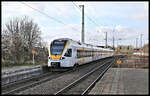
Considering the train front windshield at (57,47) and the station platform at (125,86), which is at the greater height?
the train front windshield at (57,47)

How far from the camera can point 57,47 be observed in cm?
1791

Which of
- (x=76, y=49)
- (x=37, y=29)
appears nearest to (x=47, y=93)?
(x=76, y=49)

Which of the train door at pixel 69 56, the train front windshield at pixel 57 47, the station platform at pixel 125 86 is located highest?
the train front windshield at pixel 57 47

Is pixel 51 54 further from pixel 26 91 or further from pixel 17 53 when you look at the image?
pixel 17 53

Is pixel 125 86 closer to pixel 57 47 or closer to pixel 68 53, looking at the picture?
pixel 68 53

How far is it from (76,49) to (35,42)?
18153mm

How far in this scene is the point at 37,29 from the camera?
40188mm

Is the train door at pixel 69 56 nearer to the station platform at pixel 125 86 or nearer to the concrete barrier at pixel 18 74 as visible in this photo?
the concrete barrier at pixel 18 74

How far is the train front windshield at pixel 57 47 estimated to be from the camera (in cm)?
1773

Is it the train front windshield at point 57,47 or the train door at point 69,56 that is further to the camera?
the train door at point 69,56

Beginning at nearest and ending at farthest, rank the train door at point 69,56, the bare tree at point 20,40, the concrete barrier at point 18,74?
the concrete barrier at point 18,74 → the train door at point 69,56 → the bare tree at point 20,40

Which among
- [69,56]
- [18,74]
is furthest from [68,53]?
[18,74]

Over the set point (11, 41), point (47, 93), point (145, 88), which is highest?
point (11, 41)

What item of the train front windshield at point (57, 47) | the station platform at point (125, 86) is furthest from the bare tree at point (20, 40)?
the station platform at point (125, 86)
